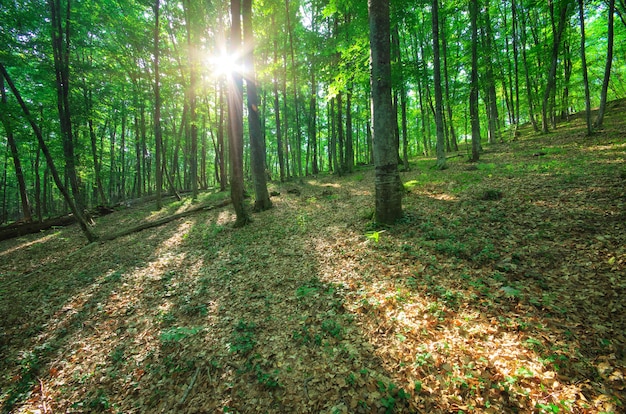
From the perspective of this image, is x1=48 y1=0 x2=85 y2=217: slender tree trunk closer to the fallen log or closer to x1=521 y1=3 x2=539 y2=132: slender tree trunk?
the fallen log

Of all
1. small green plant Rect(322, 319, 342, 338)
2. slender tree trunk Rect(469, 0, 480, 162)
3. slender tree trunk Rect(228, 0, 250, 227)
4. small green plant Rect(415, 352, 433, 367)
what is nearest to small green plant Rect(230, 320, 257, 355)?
small green plant Rect(322, 319, 342, 338)

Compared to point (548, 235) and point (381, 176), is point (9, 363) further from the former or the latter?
point (548, 235)

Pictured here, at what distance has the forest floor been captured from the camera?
8.79ft

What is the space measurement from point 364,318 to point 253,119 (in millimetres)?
9330

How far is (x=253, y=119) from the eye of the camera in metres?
10.5

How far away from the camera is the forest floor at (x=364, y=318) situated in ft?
8.79

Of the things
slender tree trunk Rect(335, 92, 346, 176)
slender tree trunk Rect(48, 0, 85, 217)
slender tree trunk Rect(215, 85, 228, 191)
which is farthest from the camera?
slender tree trunk Rect(335, 92, 346, 176)

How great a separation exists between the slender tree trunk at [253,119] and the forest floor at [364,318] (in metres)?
3.74

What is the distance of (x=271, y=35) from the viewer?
17.8 metres

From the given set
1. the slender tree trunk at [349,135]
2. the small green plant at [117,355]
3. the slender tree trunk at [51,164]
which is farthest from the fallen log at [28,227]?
the slender tree trunk at [349,135]

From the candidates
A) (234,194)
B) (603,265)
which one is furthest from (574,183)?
(234,194)

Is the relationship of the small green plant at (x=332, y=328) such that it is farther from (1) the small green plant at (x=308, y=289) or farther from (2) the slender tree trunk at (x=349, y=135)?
(2) the slender tree trunk at (x=349, y=135)

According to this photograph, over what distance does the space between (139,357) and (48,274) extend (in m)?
6.83

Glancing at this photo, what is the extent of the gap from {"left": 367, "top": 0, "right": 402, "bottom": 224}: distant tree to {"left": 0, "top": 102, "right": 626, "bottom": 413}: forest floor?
125 centimetres
